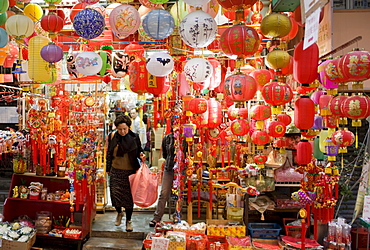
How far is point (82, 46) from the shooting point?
14.7 feet

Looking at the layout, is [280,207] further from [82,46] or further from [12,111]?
[12,111]

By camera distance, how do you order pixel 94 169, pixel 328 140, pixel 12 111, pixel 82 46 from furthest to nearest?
1. pixel 12 111
2. pixel 94 169
3. pixel 82 46
4. pixel 328 140

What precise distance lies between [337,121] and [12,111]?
283 inches

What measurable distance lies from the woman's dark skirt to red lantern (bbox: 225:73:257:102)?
3375mm

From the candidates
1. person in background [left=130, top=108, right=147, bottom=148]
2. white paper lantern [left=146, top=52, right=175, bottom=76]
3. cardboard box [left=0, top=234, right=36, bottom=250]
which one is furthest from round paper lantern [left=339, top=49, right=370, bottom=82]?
person in background [left=130, top=108, right=147, bottom=148]

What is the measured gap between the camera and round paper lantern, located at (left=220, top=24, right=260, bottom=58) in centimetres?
284

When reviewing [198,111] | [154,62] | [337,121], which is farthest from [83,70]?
[337,121]

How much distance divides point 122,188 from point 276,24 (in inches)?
159

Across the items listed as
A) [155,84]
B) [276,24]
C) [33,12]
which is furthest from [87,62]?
[276,24]

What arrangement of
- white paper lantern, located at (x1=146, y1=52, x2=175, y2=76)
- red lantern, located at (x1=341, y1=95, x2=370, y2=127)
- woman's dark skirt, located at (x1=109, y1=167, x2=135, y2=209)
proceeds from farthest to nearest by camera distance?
woman's dark skirt, located at (x1=109, y1=167, x2=135, y2=209)
white paper lantern, located at (x1=146, y1=52, x2=175, y2=76)
red lantern, located at (x1=341, y1=95, x2=370, y2=127)

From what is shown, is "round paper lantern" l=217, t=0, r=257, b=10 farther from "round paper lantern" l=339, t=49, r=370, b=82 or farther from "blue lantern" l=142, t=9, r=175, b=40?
"round paper lantern" l=339, t=49, r=370, b=82

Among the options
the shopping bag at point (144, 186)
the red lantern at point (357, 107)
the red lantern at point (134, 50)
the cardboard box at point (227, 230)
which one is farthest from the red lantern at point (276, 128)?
the shopping bag at point (144, 186)

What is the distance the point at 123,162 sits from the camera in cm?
604

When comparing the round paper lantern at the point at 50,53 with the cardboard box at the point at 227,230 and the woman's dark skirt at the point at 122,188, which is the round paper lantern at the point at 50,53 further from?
the cardboard box at the point at 227,230
